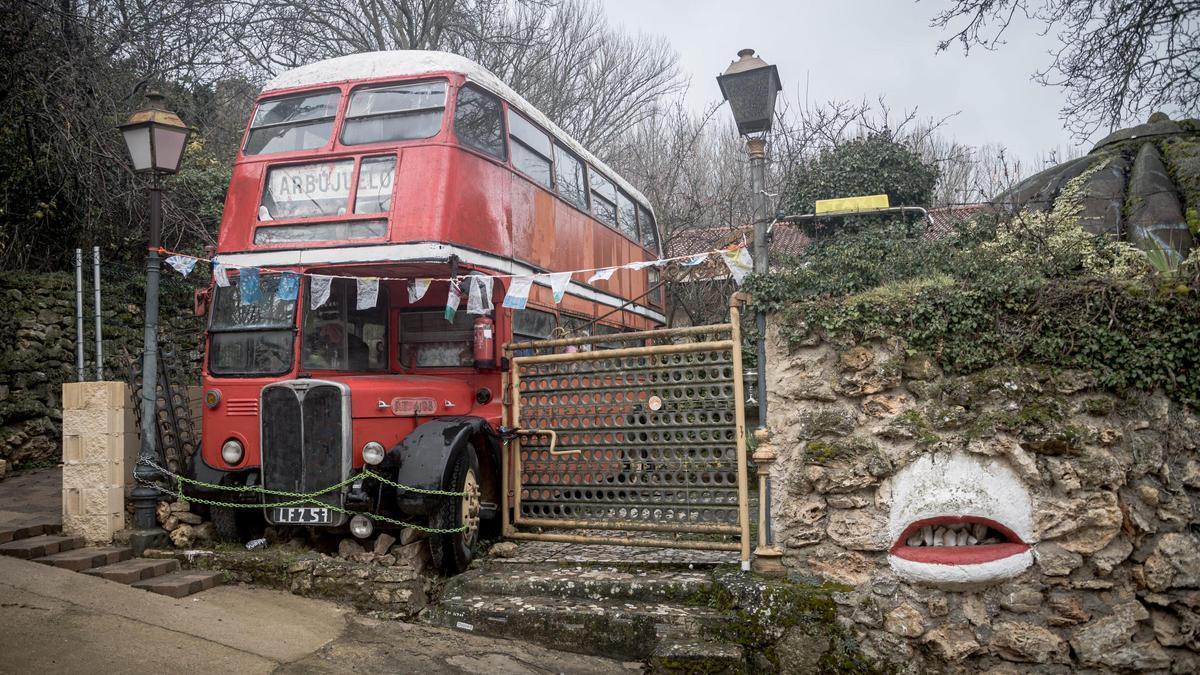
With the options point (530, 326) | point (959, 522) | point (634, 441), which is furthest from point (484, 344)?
point (959, 522)

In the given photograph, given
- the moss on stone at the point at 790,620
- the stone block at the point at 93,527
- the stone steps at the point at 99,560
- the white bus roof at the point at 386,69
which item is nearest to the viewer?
the moss on stone at the point at 790,620

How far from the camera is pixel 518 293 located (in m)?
7.49

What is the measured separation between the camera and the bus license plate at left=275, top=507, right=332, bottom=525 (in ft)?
20.4

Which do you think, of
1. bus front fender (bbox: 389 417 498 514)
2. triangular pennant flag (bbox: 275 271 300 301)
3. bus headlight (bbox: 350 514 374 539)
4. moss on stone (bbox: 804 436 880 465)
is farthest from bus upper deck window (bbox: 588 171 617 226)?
moss on stone (bbox: 804 436 880 465)

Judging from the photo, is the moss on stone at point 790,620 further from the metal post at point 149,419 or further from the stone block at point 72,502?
the stone block at point 72,502

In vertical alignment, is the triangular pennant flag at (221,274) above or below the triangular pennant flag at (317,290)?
above

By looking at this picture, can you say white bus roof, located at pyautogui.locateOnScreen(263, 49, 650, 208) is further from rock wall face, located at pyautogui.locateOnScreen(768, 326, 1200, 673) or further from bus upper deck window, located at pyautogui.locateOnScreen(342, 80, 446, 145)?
rock wall face, located at pyautogui.locateOnScreen(768, 326, 1200, 673)

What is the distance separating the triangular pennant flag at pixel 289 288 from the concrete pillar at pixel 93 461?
1449 mm

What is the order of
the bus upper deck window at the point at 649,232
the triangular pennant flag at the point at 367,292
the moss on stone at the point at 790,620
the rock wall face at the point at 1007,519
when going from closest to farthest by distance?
1. the rock wall face at the point at 1007,519
2. the moss on stone at the point at 790,620
3. the triangular pennant flag at the point at 367,292
4. the bus upper deck window at the point at 649,232

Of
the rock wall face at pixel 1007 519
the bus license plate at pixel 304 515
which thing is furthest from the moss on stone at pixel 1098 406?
the bus license plate at pixel 304 515

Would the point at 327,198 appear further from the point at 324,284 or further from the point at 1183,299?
the point at 1183,299

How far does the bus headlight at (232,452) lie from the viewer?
655cm

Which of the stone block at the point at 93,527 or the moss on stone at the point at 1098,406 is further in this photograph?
the stone block at the point at 93,527

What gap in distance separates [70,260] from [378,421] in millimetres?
6717
